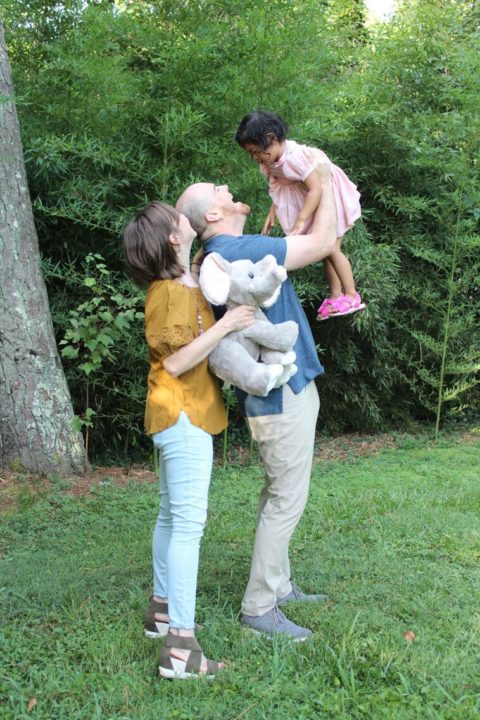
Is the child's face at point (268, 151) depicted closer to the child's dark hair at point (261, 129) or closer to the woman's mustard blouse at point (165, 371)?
the child's dark hair at point (261, 129)

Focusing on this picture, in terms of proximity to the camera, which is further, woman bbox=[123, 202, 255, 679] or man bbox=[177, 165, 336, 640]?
man bbox=[177, 165, 336, 640]

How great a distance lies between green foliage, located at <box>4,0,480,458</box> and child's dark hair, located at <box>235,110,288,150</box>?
5.43 ft

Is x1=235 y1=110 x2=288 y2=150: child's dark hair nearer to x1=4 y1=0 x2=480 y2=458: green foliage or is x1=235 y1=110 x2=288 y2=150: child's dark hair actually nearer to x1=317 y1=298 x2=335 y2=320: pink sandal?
x1=317 y1=298 x2=335 y2=320: pink sandal

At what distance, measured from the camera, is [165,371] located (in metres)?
2.17

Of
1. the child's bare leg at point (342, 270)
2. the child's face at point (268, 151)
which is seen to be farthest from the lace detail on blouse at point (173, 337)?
the child's bare leg at point (342, 270)

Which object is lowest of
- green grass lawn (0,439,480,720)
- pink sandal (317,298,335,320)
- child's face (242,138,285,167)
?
green grass lawn (0,439,480,720)

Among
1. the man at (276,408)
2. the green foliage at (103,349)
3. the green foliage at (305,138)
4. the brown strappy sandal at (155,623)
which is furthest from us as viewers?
the green foliage at (103,349)

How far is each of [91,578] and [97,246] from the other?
2584 millimetres

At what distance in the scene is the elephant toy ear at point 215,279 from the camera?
2117 millimetres

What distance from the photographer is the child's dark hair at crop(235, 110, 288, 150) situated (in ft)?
8.53

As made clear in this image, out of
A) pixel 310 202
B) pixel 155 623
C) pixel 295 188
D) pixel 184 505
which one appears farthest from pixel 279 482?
pixel 295 188

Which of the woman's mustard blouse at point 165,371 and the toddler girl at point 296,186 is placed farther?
the toddler girl at point 296,186

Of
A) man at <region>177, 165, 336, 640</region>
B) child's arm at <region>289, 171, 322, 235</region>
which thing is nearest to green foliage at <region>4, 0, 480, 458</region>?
child's arm at <region>289, 171, 322, 235</region>

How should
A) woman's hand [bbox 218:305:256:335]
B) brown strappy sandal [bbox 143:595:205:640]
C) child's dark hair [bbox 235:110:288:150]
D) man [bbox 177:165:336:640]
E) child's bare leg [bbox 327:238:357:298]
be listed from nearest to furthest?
woman's hand [bbox 218:305:256:335] → man [bbox 177:165:336:640] → brown strappy sandal [bbox 143:595:205:640] → child's dark hair [bbox 235:110:288:150] → child's bare leg [bbox 327:238:357:298]
